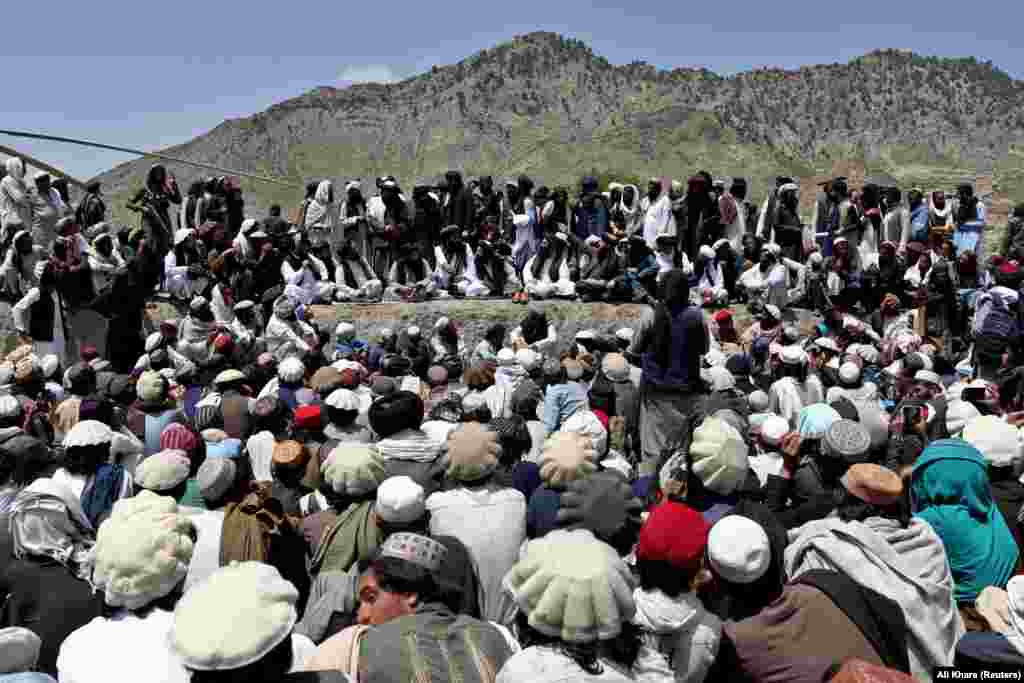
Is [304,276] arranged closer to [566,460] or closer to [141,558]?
[566,460]

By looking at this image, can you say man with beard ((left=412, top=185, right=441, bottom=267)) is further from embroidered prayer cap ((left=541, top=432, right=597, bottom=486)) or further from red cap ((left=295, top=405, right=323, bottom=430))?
embroidered prayer cap ((left=541, top=432, right=597, bottom=486))

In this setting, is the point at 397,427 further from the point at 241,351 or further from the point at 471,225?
the point at 471,225

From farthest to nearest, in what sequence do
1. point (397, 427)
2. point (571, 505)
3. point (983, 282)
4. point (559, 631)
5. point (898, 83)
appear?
point (898, 83), point (983, 282), point (397, 427), point (571, 505), point (559, 631)

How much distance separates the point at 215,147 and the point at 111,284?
39900mm

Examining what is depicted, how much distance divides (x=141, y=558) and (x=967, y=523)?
298cm

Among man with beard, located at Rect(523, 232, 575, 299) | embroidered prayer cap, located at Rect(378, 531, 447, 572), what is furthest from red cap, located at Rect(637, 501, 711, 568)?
man with beard, located at Rect(523, 232, 575, 299)

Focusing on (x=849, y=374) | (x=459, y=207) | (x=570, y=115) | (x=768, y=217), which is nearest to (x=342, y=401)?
(x=849, y=374)

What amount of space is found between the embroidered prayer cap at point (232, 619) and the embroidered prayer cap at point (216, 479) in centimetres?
167

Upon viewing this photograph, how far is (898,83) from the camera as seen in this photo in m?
46.1

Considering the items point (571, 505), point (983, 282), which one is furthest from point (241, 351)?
point (983, 282)

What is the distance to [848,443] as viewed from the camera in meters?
3.56

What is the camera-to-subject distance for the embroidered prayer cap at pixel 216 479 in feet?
12.2

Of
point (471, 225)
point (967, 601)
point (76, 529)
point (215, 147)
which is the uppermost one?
point (215, 147)

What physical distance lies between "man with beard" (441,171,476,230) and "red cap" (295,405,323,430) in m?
8.11
